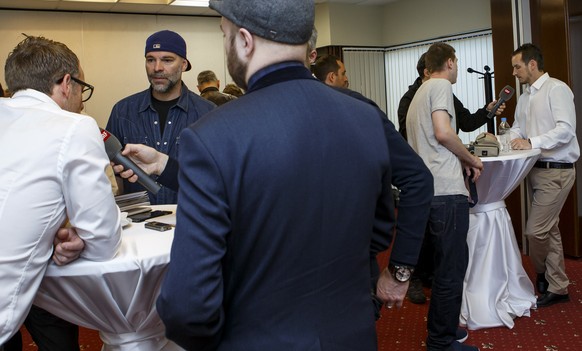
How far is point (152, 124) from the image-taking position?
3.02 m

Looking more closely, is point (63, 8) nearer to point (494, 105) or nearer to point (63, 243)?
point (494, 105)

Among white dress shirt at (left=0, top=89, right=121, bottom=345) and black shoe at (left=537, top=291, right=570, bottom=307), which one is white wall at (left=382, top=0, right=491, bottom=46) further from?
white dress shirt at (left=0, top=89, right=121, bottom=345)

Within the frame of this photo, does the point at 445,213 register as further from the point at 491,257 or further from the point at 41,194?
the point at 41,194

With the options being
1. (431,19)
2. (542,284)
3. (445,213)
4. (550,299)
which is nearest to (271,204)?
(445,213)

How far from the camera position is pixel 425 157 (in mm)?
3336

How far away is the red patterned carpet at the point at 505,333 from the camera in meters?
3.41

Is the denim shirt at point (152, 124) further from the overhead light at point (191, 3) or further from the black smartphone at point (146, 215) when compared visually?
the overhead light at point (191, 3)

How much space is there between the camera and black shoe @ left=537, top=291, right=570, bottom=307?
4.02 metres

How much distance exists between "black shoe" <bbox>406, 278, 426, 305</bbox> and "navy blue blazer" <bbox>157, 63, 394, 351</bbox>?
120 inches

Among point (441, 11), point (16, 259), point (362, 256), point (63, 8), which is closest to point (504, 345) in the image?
point (362, 256)

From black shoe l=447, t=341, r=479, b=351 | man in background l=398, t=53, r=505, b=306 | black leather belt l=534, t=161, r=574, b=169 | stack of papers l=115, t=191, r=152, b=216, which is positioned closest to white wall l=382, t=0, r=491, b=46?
man in background l=398, t=53, r=505, b=306

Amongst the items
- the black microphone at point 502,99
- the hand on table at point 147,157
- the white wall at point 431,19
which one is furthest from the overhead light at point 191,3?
the hand on table at point 147,157

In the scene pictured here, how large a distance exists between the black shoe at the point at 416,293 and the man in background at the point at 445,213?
0.98 meters

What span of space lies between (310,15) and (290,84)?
156 millimetres
